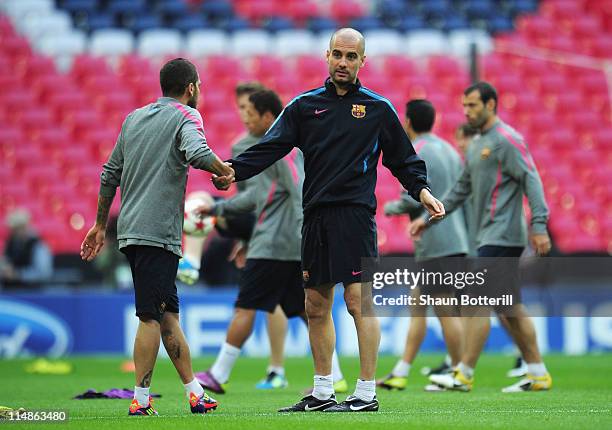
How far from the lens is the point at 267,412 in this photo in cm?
658

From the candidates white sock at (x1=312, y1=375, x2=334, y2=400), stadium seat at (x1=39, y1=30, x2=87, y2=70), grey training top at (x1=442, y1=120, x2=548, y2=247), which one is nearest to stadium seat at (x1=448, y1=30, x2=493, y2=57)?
stadium seat at (x1=39, y1=30, x2=87, y2=70)

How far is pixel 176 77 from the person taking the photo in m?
6.55

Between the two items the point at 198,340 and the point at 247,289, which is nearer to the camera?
the point at 247,289

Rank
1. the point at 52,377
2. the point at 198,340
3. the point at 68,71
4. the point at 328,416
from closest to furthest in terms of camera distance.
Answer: the point at 328,416
the point at 52,377
the point at 198,340
the point at 68,71

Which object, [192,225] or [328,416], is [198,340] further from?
[328,416]

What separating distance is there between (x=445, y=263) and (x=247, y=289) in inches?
70.0

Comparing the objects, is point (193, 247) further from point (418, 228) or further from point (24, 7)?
point (24, 7)

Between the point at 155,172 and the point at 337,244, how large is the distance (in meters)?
1.15

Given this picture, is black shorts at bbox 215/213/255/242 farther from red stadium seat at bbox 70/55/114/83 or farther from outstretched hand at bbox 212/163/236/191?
red stadium seat at bbox 70/55/114/83

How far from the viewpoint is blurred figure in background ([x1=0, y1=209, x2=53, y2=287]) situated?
14922 mm

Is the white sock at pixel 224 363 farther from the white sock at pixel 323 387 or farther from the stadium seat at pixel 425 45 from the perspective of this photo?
the stadium seat at pixel 425 45

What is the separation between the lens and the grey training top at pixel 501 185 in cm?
862

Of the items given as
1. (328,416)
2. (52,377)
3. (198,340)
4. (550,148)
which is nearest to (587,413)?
(328,416)

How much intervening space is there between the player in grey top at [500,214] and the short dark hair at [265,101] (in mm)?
1589
